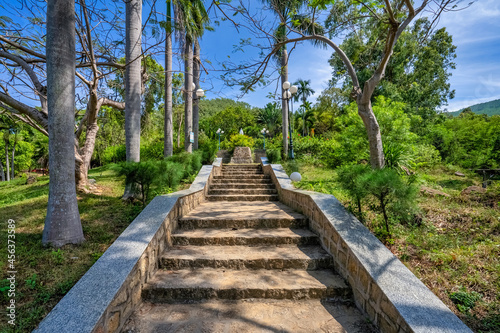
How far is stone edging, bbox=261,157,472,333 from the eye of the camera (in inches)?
67.9

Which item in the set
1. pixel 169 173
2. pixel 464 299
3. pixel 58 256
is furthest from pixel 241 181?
pixel 464 299

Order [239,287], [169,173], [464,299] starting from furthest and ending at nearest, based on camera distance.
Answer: [169,173]
[239,287]
[464,299]

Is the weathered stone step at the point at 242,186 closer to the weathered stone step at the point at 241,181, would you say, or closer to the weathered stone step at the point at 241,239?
the weathered stone step at the point at 241,181

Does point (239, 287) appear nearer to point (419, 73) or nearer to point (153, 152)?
point (153, 152)

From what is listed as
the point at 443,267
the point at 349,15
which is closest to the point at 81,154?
the point at 349,15

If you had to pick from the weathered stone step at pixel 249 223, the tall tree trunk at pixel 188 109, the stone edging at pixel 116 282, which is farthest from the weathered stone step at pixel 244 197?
the tall tree trunk at pixel 188 109

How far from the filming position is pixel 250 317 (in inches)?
86.0

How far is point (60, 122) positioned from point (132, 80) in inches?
109

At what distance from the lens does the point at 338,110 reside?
2878 centimetres

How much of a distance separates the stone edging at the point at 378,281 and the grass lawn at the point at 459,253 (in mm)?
440

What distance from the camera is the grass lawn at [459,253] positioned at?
2.11 m

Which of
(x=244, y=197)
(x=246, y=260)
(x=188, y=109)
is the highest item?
(x=188, y=109)

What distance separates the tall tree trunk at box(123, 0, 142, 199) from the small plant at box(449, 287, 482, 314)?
555cm

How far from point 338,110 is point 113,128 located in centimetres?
2459
